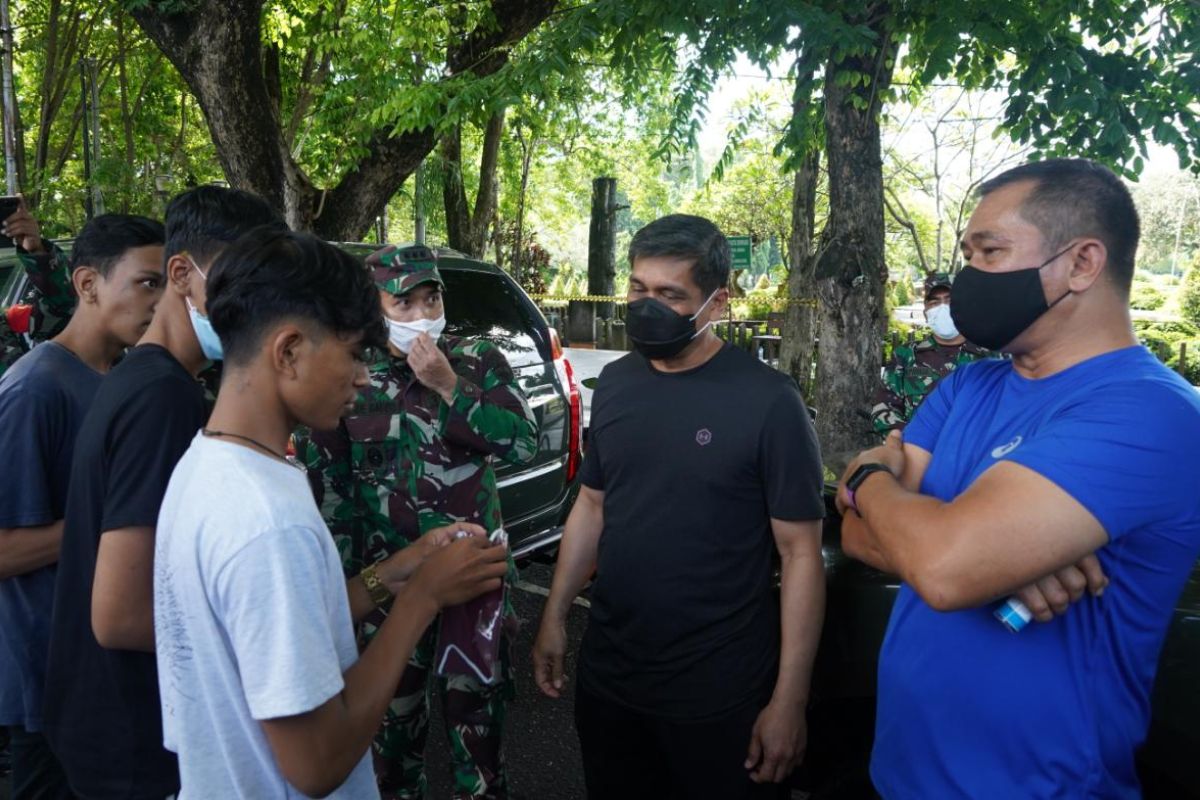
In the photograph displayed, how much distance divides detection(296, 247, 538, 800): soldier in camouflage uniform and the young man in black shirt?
713mm

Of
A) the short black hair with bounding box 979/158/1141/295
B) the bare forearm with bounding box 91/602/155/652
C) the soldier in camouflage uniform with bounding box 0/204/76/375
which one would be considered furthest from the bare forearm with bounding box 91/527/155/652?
the soldier in camouflage uniform with bounding box 0/204/76/375

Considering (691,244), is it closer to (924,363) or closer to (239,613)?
(239,613)

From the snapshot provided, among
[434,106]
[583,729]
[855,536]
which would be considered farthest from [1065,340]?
[434,106]

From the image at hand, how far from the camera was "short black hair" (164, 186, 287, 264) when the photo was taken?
1.92m

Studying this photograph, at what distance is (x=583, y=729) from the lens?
2365 mm

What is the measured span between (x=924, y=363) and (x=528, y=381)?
244 centimetres

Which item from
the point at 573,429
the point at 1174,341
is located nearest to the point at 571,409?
the point at 573,429

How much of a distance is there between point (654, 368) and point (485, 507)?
2.79ft

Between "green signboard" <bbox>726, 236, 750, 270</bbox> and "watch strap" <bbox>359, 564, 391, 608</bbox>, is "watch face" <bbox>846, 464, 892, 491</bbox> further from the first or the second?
"green signboard" <bbox>726, 236, 750, 270</bbox>

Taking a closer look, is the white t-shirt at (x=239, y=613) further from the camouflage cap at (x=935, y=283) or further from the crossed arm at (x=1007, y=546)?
the camouflage cap at (x=935, y=283)

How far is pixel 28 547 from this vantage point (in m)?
1.96

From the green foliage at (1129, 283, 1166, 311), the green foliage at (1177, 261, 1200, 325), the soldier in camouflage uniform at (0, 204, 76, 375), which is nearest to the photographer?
the soldier in camouflage uniform at (0, 204, 76, 375)

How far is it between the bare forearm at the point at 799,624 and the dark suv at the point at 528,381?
7.96ft

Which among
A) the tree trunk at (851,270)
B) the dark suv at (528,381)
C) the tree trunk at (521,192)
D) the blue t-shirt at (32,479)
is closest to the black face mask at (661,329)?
the blue t-shirt at (32,479)
